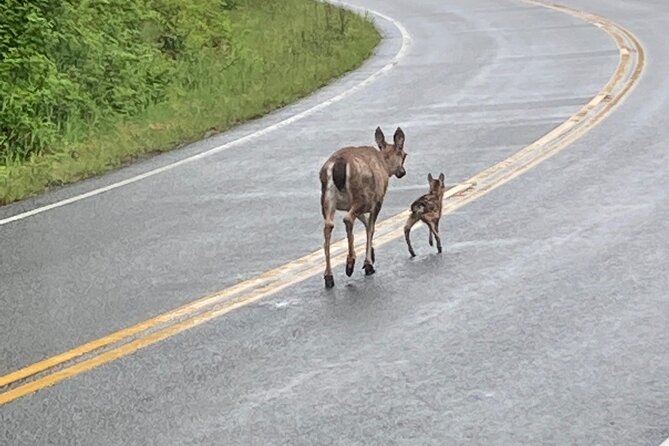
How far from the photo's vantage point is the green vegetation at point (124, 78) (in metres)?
15.1

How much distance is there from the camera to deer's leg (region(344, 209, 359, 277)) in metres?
8.93

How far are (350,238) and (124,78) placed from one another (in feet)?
32.6

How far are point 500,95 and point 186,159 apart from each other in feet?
18.1

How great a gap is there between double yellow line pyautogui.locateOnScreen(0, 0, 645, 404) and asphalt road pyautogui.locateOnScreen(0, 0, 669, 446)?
0.14 meters

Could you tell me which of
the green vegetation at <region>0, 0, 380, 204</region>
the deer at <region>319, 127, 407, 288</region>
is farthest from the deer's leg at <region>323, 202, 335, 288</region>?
the green vegetation at <region>0, 0, 380, 204</region>

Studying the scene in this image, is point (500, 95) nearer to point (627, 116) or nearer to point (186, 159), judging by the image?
point (627, 116)

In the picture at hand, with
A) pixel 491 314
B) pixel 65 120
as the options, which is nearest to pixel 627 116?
pixel 65 120

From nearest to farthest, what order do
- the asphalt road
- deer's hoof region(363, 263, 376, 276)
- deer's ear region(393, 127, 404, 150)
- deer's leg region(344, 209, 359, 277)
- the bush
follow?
the asphalt road < deer's leg region(344, 209, 359, 277) < deer's hoof region(363, 263, 376, 276) < deer's ear region(393, 127, 404, 150) < the bush

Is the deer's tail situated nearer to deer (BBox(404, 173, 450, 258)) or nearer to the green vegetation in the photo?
deer (BBox(404, 173, 450, 258))

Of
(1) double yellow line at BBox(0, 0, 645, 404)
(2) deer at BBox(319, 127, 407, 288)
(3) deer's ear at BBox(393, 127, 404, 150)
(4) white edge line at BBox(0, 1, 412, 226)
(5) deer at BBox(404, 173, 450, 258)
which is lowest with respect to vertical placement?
(4) white edge line at BBox(0, 1, 412, 226)

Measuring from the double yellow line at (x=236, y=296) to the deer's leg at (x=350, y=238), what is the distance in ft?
1.07

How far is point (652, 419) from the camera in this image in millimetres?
6234

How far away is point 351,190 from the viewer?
8914mm

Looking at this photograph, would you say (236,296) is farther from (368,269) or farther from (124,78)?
(124,78)
